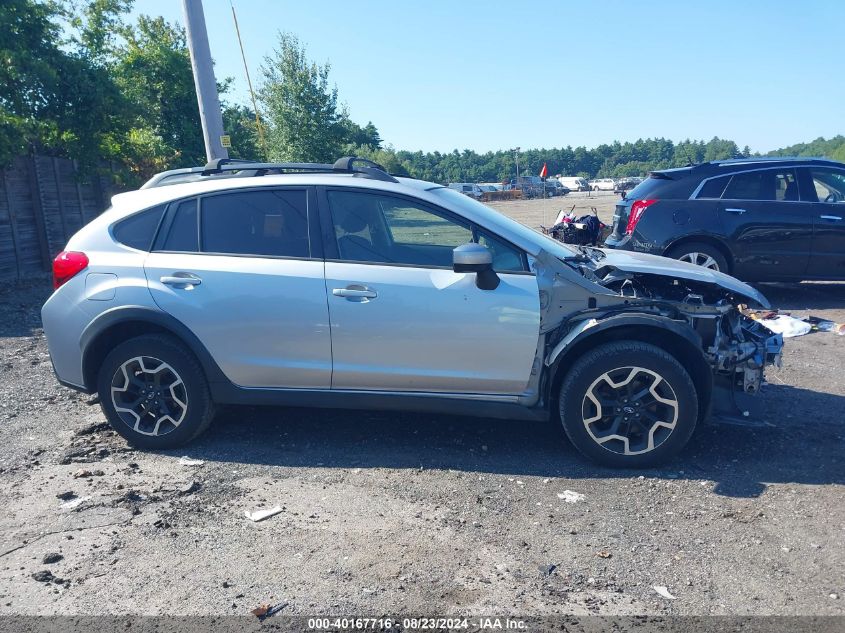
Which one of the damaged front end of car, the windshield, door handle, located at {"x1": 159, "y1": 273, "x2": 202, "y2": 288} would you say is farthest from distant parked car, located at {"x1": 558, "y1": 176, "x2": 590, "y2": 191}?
door handle, located at {"x1": 159, "y1": 273, "x2": 202, "y2": 288}

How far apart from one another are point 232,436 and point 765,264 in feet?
24.0

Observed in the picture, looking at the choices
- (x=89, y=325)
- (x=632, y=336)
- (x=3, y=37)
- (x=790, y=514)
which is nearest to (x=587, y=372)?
(x=632, y=336)

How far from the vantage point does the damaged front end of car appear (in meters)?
4.23

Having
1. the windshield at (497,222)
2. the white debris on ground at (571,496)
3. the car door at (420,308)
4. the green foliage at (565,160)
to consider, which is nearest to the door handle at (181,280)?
the car door at (420,308)

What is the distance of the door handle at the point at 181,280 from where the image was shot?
180 inches

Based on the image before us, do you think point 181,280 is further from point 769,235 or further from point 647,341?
point 769,235

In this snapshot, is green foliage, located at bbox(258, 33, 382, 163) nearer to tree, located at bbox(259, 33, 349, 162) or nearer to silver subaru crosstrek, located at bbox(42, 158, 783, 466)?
tree, located at bbox(259, 33, 349, 162)

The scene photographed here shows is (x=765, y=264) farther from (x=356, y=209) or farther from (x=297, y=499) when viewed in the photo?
(x=297, y=499)

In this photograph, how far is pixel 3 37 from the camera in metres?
11.5

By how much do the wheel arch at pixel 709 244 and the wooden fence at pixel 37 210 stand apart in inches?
438

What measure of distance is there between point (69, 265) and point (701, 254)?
7513 millimetres

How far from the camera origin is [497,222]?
182 inches

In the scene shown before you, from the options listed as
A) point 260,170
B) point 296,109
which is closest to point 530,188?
point 296,109

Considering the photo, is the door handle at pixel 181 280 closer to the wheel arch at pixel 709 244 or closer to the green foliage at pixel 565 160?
the wheel arch at pixel 709 244
